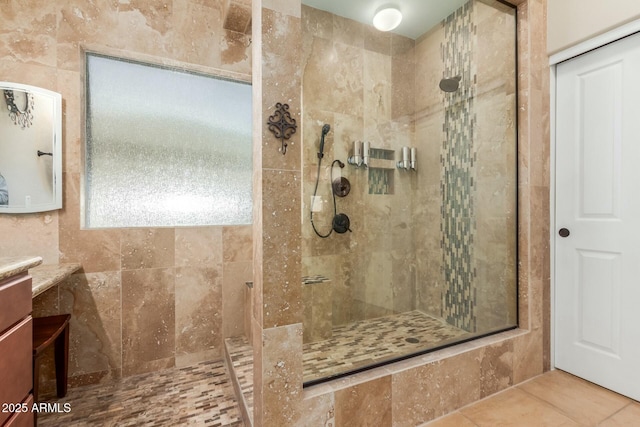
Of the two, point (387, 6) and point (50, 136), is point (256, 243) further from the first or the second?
point (387, 6)

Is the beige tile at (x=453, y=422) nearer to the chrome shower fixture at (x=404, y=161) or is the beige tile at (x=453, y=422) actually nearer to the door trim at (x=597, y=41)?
the chrome shower fixture at (x=404, y=161)

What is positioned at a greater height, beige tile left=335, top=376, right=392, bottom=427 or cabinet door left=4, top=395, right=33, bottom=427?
cabinet door left=4, top=395, right=33, bottom=427

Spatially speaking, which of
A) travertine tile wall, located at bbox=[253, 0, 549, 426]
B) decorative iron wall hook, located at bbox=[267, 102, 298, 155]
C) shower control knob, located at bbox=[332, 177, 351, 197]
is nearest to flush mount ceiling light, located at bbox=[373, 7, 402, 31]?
travertine tile wall, located at bbox=[253, 0, 549, 426]

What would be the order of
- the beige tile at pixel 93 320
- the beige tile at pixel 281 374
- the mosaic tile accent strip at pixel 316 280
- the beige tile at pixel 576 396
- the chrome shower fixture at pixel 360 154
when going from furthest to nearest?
the chrome shower fixture at pixel 360 154 → the beige tile at pixel 93 320 → the mosaic tile accent strip at pixel 316 280 → the beige tile at pixel 576 396 → the beige tile at pixel 281 374

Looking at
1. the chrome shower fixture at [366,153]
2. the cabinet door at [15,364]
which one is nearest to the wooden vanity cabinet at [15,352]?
the cabinet door at [15,364]

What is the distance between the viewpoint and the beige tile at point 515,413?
1338 mm

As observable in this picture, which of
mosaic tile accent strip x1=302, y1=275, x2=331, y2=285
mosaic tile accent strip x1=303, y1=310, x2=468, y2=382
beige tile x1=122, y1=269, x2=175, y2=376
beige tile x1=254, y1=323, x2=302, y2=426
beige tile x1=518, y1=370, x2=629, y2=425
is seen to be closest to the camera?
beige tile x1=254, y1=323, x2=302, y2=426

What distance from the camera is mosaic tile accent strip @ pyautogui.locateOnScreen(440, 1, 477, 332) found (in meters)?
2.07

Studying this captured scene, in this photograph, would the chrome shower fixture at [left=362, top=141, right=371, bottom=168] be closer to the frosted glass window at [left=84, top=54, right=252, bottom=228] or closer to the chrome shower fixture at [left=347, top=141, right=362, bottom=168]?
the chrome shower fixture at [left=347, top=141, right=362, bottom=168]

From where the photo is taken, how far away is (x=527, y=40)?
1.76 m

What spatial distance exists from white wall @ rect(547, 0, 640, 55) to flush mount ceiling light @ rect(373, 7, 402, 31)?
3.18ft

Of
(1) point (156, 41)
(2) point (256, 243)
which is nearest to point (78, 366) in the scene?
(2) point (256, 243)

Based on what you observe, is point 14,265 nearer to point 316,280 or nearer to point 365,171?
point 316,280

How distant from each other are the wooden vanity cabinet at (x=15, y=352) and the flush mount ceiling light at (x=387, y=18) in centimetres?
255
